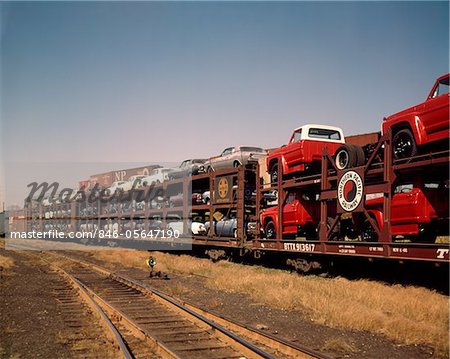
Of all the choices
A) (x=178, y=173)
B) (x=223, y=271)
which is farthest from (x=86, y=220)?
(x=223, y=271)

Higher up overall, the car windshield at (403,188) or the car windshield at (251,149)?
the car windshield at (251,149)

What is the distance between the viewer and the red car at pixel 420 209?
1104cm

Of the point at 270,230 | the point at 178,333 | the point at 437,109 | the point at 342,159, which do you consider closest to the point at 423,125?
the point at 437,109

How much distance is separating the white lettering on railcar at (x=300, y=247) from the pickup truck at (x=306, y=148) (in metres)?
2.49

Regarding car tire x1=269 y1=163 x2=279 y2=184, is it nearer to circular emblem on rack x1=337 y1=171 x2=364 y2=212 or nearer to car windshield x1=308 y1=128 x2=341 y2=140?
car windshield x1=308 y1=128 x2=341 y2=140

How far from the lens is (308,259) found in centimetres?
1542

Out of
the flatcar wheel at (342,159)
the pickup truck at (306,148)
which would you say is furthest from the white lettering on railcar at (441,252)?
the pickup truck at (306,148)

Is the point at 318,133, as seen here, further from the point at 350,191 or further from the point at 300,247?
the point at 300,247

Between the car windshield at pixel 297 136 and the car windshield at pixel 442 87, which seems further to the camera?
the car windshield at pixel 297 136

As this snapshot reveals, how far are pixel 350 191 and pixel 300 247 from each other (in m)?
2.90

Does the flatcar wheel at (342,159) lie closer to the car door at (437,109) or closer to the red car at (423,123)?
the red car at (423,123)

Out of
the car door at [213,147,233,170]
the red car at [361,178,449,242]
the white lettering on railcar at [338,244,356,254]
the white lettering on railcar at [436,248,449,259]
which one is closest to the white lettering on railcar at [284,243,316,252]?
the white lettering on railcar at [338,244,356,254]

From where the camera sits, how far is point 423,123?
35.7 ft

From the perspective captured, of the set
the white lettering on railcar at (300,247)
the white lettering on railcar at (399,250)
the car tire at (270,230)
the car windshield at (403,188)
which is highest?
the car windshield at (403,188)
